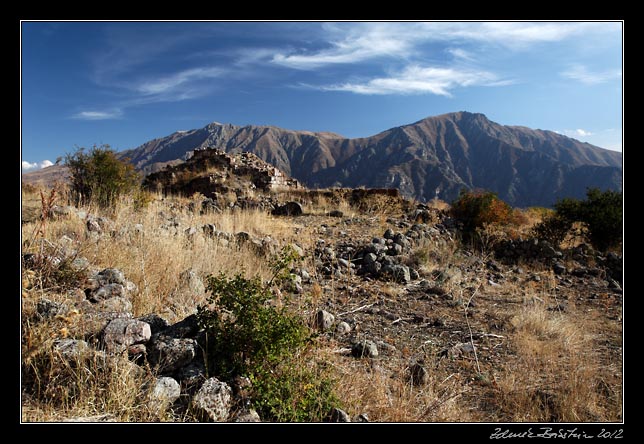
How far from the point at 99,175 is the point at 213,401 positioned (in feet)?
23.3

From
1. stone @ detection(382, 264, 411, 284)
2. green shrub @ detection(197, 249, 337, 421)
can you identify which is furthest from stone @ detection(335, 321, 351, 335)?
stone @ detection(382, 264, 411, 284)

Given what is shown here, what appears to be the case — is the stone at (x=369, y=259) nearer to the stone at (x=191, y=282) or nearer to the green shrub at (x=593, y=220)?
the stone at (x=191, y=282)

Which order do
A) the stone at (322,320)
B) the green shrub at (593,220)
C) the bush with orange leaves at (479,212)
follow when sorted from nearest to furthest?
the stone at (322,320)
the green shrub at (593,220)
the bush with orange leaves at (479,212)

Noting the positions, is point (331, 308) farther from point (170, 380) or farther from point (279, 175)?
point (279, 175)

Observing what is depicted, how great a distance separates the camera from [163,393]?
6.29 feet

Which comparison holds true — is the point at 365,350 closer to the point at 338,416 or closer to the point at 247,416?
the point at 338,416

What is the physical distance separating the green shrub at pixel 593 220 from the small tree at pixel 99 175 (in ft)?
31.0

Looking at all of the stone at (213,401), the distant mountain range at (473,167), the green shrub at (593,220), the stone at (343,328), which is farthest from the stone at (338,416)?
the distant mountain range at (473,167)

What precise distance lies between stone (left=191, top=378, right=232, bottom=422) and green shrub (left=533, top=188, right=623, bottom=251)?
901 centimetres

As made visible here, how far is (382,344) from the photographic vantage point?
3512 mm

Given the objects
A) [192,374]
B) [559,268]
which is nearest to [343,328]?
[192,374]

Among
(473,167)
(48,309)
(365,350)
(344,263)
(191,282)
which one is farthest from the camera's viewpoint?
(473,167)

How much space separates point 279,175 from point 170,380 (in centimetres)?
1612

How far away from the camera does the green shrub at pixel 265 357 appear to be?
6.68ft
